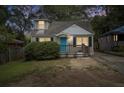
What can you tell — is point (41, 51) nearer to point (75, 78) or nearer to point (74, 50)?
point (74, 50)

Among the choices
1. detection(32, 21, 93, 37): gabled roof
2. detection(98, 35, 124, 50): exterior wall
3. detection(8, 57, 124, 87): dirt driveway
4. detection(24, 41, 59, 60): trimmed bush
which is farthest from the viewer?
detection(98, 35, 124, 50): exterior wall

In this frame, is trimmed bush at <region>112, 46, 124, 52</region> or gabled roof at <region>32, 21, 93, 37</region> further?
trimmed bush at <region>112, 46, 124, 52</region>

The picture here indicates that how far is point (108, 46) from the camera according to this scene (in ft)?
91.4

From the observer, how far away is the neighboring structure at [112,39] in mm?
26531

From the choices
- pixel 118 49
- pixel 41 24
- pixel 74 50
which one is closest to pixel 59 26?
pixel 41 24

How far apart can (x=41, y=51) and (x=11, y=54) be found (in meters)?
2.47

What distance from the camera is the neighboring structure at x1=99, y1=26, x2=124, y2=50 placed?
26.5 meters

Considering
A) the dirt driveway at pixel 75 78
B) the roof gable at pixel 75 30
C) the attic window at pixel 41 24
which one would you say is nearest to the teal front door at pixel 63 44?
the roof gable at pixel 75 30

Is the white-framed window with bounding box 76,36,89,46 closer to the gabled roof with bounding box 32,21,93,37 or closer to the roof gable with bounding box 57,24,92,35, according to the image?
the roof gable with bounding box 57,24,92,35

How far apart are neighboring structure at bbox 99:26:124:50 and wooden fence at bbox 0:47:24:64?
9.80m

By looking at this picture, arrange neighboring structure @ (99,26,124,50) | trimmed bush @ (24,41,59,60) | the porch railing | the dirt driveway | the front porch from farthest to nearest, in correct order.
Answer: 1. neighboring structure @ (99,26,124,50)
2. the porch railing
3. the front porch
4. trimmed bush @ (24,41,59,60)
5. the dirt driveway

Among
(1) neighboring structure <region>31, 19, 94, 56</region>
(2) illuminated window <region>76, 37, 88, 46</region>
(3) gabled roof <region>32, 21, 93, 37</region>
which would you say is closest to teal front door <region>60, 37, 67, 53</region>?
(1) neighboring structure <region>31, 19, 94, 56</region>

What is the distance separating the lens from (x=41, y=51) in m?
18.2

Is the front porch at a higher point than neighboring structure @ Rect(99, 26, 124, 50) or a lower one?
lower
